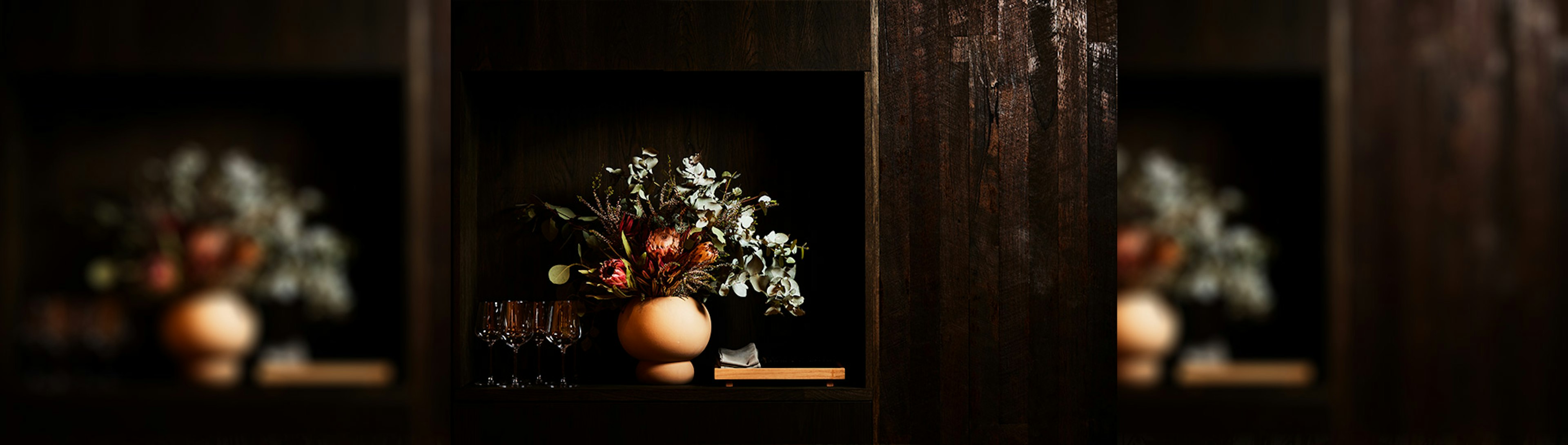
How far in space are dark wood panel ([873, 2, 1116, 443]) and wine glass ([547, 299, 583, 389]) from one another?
611 millimetres

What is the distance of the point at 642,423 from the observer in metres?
1.75

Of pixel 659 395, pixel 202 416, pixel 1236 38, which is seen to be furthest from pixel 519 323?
pixel 1236 38

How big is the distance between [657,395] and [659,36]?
697mm

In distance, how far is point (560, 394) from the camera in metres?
1.75

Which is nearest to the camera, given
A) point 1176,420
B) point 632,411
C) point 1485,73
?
point 1485,73

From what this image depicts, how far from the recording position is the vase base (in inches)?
70.8

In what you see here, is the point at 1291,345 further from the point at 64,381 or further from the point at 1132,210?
the point at 64,381

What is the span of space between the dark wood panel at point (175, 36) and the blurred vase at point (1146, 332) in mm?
329

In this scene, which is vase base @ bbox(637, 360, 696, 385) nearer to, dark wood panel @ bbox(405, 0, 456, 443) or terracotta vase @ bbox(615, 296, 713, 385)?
terracotta vase @ bbox(615, 296, 713, 385)

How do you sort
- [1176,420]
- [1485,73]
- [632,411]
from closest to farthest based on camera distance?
[1485,73], [1176,420], [632,411]

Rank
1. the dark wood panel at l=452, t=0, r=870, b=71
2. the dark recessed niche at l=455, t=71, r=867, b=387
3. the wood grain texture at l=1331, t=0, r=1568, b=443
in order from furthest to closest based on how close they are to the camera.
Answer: the dark recessed niche at l=455, t=71, r=867, b=387 → the dark wood panel at l=452, t=0, r=870, b=71 → the wood grain texture at l=1331, t=0, r=1568, b=443

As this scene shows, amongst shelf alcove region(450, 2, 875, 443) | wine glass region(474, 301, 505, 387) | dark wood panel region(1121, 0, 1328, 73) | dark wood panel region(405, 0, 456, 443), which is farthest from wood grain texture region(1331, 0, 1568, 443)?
wine glass region(474, 301, 505, 387)

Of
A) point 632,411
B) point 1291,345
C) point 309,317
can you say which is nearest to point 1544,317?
point 1291,345

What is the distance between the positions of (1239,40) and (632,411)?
5.06 ft
